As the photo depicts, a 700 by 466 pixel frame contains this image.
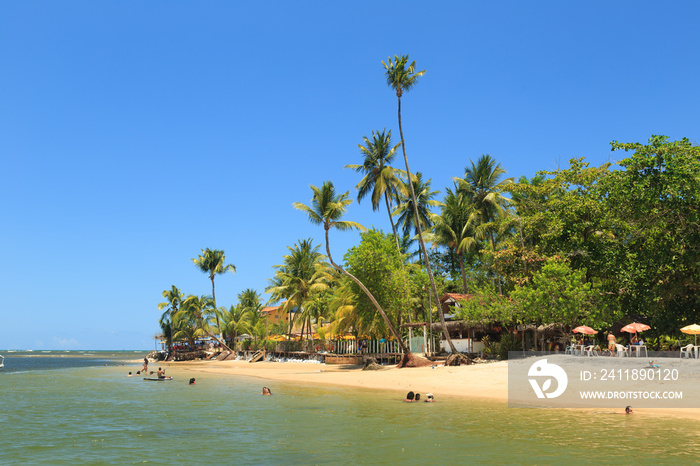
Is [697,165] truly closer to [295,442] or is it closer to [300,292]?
[295,442]

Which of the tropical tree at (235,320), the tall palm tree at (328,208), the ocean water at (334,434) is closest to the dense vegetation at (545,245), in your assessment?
the tall palm tree at (328,208)

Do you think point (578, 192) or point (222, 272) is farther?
point (222, 272)

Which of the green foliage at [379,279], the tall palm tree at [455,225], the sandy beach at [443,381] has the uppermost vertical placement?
the tall palm tree at [455,225]

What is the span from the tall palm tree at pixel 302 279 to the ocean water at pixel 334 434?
110 ft

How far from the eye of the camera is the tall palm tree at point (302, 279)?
58269 mm

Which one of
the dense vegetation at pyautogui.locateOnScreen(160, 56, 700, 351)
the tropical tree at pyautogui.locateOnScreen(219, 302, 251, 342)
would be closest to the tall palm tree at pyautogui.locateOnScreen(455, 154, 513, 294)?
the dense vegetation at pyautogui.locateOnScreen(160, 56, 700, 351)

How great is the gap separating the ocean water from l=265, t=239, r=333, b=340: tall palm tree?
33.4 m

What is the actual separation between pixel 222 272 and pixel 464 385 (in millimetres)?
56125

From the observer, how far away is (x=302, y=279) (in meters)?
60.0

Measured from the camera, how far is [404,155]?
41.9 metres

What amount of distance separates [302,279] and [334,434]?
1745 inches

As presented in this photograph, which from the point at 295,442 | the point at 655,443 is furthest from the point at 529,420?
the point at 295,442

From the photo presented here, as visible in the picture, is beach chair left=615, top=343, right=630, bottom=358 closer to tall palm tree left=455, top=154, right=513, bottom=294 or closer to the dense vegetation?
the dense vegetation

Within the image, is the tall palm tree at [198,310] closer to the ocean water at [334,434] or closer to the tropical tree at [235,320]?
the tropical tree at [235,320]
